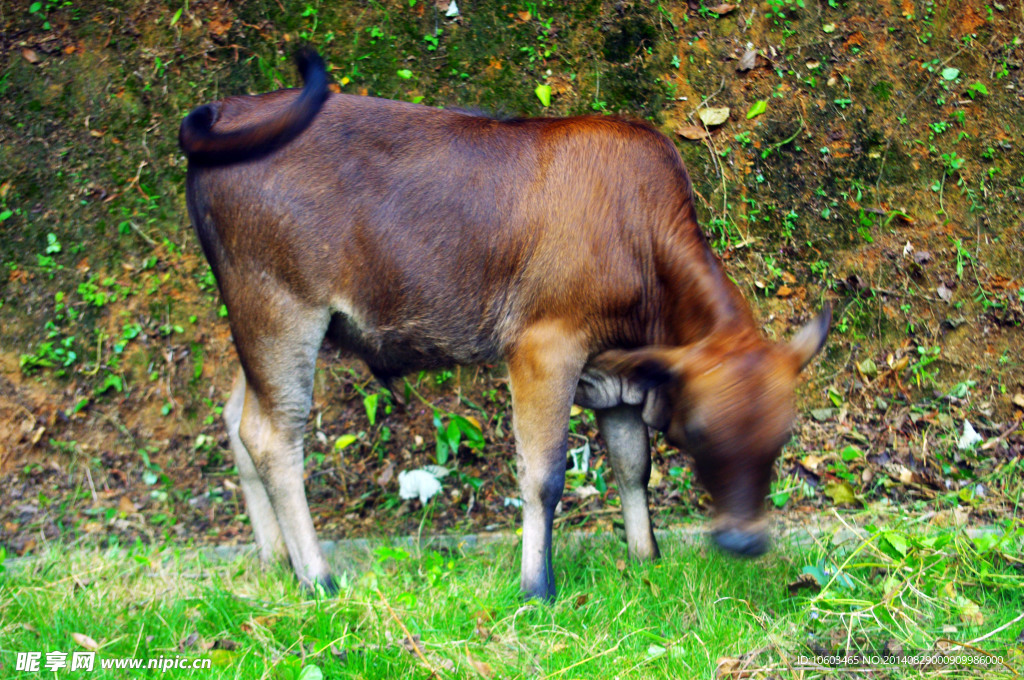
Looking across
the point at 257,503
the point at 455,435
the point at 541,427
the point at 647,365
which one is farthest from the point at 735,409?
the point at 257,503

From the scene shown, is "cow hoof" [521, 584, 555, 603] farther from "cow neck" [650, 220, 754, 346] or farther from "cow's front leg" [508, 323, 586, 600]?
"cow neck" [650, 220, 754, 346]

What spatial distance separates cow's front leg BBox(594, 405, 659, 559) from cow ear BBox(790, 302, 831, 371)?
3.22ft

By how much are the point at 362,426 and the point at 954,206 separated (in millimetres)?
4693

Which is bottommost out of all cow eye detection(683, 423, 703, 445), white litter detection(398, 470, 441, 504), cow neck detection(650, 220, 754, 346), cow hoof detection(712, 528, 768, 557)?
white litter detection(398, 470, 441, 504)

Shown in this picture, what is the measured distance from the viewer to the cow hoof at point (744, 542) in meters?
3.35

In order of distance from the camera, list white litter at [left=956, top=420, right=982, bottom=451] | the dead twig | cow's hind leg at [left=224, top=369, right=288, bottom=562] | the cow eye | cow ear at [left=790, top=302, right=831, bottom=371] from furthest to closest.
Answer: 1. white litter at [left=956, top=420, right=982, bottom=451]
2. cow's hind leg at [left=224, top=369, right=288, bottom=562]
3. cow ear at [left=790, top=302, right=831, bottom=371]
4. the cow eye
5. the dead twig

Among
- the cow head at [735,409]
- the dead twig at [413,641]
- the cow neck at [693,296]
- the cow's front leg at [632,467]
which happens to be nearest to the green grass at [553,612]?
the dead twig at [413,641]

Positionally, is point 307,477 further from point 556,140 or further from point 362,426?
point 556,140

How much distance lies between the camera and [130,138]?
20.0 feet

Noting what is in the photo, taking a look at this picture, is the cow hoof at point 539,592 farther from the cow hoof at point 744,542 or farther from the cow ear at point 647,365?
the cow ear at point 647,365

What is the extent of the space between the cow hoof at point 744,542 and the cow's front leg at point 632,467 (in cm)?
95

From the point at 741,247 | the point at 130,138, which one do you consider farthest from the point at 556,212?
the point at 130,138

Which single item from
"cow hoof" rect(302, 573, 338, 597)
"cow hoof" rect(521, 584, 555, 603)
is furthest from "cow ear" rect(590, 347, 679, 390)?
"cow hoof" rect(302, 573, 338, 597)

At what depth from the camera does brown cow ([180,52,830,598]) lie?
3836 mm
